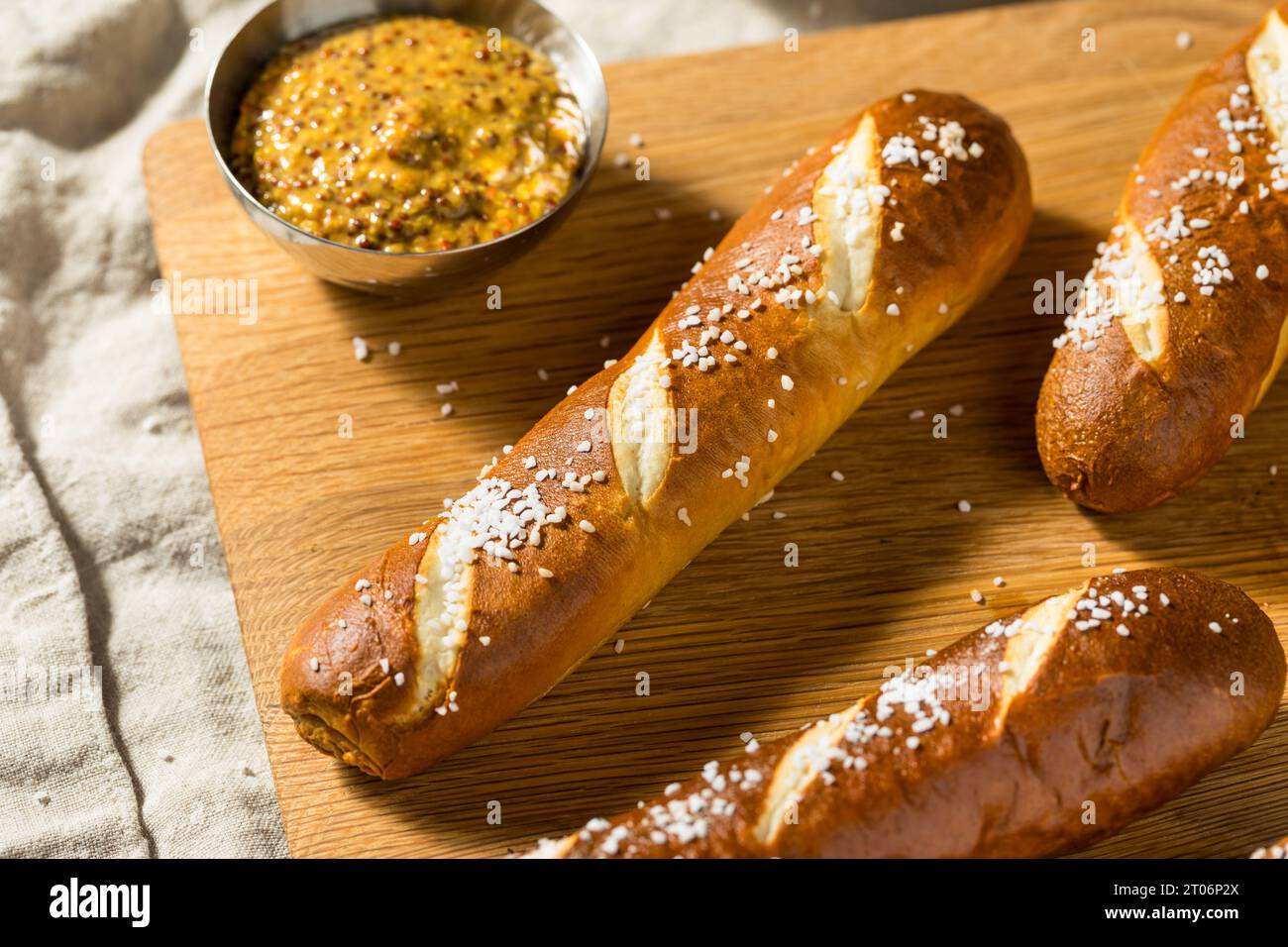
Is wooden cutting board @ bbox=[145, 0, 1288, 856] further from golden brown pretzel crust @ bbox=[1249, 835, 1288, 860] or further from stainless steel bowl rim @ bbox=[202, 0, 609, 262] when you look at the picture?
stainless steel bowl rim @ bbox=[202, 0, 609, 262]

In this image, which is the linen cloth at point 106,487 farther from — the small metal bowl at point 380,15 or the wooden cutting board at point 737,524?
the small metal bowl at point 380,15

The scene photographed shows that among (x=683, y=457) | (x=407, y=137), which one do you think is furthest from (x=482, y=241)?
(x=683, y=457)

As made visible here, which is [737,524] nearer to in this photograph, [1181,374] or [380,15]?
[1181,374]

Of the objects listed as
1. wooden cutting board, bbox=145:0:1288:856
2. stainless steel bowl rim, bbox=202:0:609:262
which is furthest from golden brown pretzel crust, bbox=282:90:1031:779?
stainless steel bowl rim, bbox=202:0:609:262

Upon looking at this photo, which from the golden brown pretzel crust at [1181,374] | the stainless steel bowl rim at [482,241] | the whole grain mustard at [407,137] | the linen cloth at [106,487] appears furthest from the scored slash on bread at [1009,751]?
the whole grain mustard at [407,137]

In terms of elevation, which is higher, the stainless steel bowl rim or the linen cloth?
the stainless steel bowl rim

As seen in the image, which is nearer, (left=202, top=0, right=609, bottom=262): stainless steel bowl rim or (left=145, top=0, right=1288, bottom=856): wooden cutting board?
(left=145, top=0, right=1288, bottom=856): wooden cutting board
